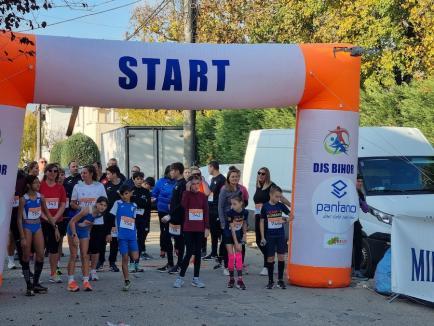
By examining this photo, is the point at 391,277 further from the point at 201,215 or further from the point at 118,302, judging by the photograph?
the point at 118,302

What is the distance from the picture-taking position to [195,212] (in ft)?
34.6

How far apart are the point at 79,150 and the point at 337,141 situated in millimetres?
34260

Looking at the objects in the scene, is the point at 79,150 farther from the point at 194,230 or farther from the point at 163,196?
the point at 194,230

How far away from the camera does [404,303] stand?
936 cm

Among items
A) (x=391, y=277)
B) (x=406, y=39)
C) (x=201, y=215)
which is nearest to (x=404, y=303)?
(x=391, y=277)

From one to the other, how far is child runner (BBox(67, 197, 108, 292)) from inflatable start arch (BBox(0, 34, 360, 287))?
1.04m

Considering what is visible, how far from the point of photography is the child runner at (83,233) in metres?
10.1

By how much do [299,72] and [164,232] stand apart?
426 cm

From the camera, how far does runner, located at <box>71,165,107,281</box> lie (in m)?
10.6

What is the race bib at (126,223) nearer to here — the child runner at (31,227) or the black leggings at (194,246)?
the black leggings at (194,246)

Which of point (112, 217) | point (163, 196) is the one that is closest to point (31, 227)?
point (112, 217)

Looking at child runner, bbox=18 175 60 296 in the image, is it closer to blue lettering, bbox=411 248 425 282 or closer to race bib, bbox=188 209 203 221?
race bib, bbox=188 209 203 221

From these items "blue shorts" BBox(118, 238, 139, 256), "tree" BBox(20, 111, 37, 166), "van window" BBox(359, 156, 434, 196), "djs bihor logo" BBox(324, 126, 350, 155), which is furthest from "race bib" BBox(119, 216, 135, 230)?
"tree" BBox(20, 111, 37, 166)

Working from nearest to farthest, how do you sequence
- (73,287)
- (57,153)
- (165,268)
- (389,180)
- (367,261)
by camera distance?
(73,287) → (367,261) → (165,268) → (389,180) → (57,153)
